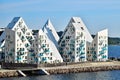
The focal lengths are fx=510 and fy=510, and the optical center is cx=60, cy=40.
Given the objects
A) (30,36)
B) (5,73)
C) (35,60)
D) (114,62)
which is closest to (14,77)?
(5,73)

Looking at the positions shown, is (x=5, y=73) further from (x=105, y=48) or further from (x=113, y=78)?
(x=105, y=48)

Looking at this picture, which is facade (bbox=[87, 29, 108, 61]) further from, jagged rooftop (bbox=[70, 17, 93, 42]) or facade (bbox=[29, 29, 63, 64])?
facade (bbox=[29, 29, 63, 64])

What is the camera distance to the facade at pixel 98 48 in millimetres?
122188

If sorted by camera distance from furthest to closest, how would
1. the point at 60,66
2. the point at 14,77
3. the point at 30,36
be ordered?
the point at 30,36 < the point at 60,66 < the point at 14,77

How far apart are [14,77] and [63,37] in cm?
2822

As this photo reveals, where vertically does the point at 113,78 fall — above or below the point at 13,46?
below

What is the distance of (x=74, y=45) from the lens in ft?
389

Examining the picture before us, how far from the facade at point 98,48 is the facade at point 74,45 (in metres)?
3.58

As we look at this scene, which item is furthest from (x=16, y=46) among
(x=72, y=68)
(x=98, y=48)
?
(x=98, y=48)

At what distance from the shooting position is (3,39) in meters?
121

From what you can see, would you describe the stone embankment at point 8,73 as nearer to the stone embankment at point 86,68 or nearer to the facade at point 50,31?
the stone embankment at point 86,68

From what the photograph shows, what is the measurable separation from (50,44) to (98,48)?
44.0 ft

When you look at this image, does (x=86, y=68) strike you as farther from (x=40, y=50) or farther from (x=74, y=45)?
(x=40, y=50)

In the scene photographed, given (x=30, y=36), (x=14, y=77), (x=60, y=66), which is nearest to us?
(x=14, y=77)
